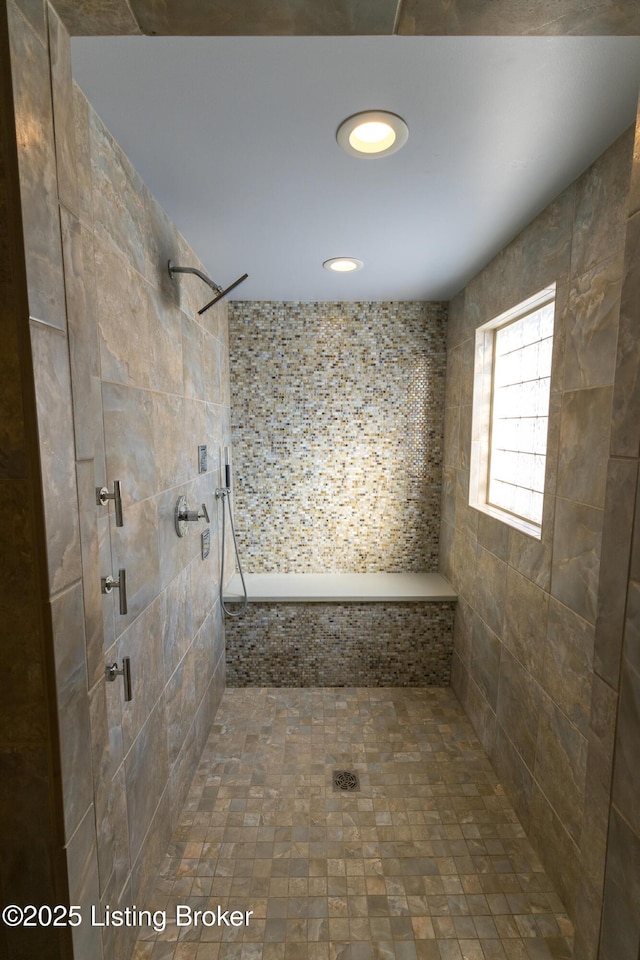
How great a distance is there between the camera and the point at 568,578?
59.7 inches

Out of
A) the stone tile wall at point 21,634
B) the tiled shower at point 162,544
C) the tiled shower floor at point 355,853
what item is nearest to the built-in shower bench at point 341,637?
the tiled shower at point 162,544

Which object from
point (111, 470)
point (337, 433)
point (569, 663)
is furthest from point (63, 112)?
point (337, 433)

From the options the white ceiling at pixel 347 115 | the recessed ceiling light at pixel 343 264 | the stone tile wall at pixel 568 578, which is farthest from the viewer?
the recessed ceiling light at pixel 343 264

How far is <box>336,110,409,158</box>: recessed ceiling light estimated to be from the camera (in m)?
1.18

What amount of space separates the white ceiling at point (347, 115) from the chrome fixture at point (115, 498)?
965mm

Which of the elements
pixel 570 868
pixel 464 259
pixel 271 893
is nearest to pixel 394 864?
pixel 271 893

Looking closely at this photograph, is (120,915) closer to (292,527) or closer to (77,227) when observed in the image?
(77,227)

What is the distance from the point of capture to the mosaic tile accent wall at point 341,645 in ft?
9.10

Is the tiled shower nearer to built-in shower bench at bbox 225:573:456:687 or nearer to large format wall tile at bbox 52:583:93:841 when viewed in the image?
large format wall tile at bbox 52:583:93:841

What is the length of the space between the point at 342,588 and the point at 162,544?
150 cm

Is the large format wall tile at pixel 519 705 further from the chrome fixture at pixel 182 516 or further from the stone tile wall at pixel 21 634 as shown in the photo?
the stone tile wall at pixel 21 634

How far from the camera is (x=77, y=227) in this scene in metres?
0.77

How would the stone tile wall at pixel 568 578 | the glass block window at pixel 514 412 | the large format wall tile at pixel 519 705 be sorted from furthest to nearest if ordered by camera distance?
the glass block window at pixel 514 412 → the large format wall tile at pixel 519 705 → the stone tile wall at pixel 568 578

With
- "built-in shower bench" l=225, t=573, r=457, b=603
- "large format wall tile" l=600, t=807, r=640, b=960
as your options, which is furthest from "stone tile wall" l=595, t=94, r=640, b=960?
"built-in shower bench" l=225, t=573, r=457, b=603
